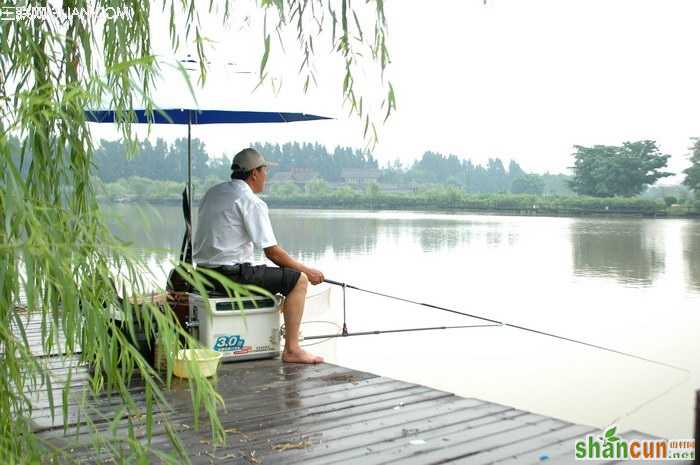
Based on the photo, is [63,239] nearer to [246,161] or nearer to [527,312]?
[246,161]

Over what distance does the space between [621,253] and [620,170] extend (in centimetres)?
2398

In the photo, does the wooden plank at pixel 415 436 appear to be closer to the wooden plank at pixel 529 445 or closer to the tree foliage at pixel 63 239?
the wooden plank at pixel 529 445

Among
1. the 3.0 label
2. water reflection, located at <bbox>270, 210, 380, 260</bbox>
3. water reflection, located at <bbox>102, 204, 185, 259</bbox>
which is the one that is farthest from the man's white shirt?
water reflection, located at <bbox>270, 210, 380, 260</bbox>

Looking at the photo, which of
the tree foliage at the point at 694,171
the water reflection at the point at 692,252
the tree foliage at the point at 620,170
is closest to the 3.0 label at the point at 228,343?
the water reflection at the point at 692,252

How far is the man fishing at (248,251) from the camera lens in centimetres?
370

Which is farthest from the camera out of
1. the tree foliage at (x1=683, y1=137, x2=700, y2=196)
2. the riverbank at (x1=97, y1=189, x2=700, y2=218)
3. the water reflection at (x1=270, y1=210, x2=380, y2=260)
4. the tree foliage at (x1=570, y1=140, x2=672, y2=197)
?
the tree foliage at (x1=570, y1=140, x2=672, y2=197)

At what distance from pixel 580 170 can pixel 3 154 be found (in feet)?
149

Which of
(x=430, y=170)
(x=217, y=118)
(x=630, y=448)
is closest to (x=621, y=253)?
(x=217, y=118)

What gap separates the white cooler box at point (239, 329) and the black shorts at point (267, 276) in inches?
3.0

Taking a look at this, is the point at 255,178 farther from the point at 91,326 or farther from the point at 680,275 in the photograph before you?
the point at 680,275

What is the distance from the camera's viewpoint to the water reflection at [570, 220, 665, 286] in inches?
643

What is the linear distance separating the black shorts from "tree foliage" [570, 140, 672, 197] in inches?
1583

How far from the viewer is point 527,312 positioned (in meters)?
→ 11.7

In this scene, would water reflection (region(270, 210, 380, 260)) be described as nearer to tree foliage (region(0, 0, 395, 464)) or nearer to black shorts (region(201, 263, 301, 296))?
black shorts (region(201, 263, 301, 296))
